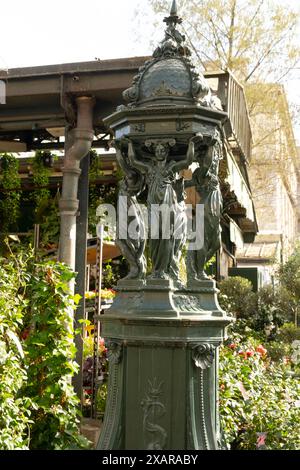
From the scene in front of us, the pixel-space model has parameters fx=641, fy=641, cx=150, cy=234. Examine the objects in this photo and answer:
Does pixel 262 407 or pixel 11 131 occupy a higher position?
pixel 11 131

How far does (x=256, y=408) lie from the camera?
A: 566cm

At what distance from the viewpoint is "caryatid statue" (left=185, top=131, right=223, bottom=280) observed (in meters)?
4.50

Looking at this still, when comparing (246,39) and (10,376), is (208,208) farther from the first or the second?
(246,39)

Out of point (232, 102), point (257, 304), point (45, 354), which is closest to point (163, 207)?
point (45, 354)

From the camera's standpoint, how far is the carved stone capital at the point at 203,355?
4.09m

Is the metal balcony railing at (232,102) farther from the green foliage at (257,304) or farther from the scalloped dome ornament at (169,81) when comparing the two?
the scalloped dome ornament at (169,81)

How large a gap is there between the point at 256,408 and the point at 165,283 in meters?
2.08

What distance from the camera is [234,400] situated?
18.9 ft

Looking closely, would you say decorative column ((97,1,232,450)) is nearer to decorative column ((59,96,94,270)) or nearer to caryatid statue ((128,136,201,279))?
caryatid statue ((128,136,201,279))

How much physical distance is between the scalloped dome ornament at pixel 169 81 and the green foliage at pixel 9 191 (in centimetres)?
630

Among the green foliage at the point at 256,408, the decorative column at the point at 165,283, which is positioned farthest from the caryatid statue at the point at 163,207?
the green foliage at the point at 256,408
